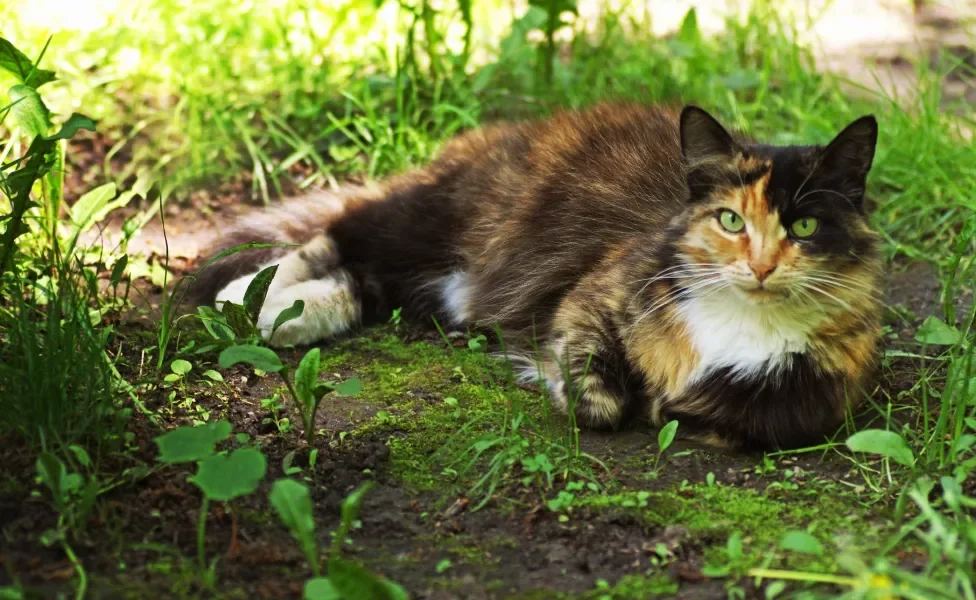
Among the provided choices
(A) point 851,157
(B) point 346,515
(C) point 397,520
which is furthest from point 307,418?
(A) point 851,157

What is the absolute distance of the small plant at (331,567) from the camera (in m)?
2.00

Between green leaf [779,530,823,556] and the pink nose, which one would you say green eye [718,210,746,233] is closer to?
the pink nose

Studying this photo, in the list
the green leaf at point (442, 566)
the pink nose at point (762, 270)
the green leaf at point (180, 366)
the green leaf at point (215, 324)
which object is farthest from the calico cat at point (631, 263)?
the green leaf at point (442, 566)

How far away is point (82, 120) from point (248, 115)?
6.92 feet

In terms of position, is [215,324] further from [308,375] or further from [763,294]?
[763,294]

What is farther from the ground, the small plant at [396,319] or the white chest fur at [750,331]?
the white chest fur at [750,331]

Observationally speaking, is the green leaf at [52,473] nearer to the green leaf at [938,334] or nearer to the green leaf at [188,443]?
the green leaf at [188,443]

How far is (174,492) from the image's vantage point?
2.44 m

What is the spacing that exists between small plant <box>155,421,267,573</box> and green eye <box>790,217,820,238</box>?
1.49 metres

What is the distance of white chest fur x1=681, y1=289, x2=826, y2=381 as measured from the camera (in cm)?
286

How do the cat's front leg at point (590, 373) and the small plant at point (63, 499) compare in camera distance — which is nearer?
the small plant at point (63, 499)

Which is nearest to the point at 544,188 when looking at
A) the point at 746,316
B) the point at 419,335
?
the point at 419,335

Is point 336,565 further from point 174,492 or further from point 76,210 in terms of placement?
point 76,210

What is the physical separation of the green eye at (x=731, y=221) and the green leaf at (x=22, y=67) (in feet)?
6.37
